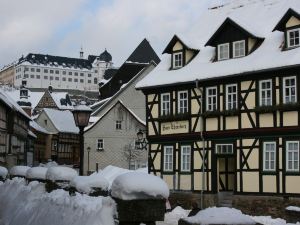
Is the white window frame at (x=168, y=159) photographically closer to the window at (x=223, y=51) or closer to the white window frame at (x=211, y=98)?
the white window frame at (x=211, y=98)

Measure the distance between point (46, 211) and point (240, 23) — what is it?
17.5 metres

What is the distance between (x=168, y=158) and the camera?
28891 millimetres

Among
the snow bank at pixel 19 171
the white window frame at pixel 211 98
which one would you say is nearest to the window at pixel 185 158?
the white window frame at pixel 211 98

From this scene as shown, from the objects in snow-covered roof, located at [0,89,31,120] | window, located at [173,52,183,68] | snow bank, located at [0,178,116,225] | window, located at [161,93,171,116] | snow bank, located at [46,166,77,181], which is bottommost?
snow bank, located at [0,178,116,225]

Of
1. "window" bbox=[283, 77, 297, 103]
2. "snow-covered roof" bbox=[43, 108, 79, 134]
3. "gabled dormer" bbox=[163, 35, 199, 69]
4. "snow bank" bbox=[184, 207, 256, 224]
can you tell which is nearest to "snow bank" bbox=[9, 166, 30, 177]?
"window" bbox=[283, 77, 297, 103]

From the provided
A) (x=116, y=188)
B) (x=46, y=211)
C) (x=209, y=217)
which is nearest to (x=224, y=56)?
(x=46, y=211)

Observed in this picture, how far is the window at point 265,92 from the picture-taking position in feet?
79.4

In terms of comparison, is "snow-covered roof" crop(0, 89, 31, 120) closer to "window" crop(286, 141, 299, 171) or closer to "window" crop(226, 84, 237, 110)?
"window" crop(226, 84, 237, 110)

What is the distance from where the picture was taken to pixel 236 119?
83.5 feet

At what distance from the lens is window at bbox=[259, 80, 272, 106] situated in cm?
2419

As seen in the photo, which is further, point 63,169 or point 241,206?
point 241,206

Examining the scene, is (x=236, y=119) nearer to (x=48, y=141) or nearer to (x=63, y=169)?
(x=63, y=169)

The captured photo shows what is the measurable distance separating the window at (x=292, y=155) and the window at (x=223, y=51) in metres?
5.48

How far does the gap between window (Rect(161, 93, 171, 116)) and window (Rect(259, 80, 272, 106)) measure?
5.66m
